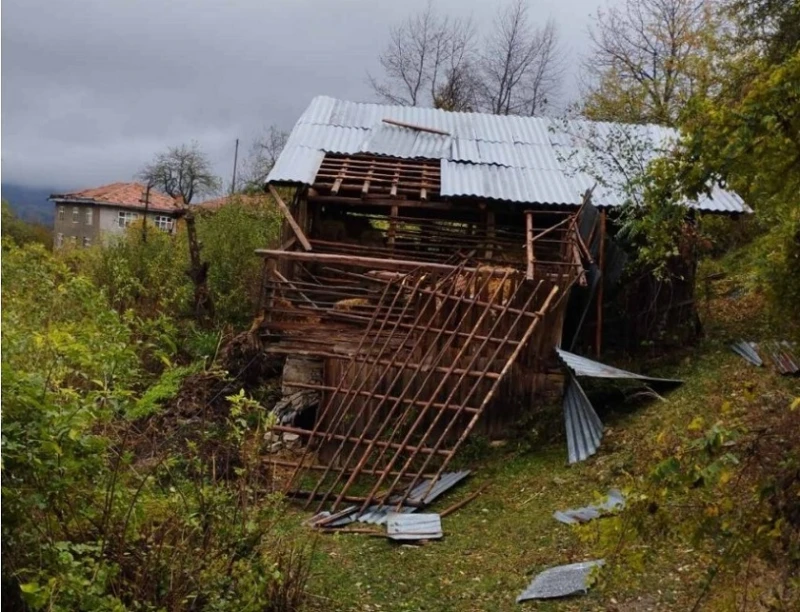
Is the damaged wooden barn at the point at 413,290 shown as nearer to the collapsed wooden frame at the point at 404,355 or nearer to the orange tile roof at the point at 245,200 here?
the collapsed wooden frame at the point at 404,355

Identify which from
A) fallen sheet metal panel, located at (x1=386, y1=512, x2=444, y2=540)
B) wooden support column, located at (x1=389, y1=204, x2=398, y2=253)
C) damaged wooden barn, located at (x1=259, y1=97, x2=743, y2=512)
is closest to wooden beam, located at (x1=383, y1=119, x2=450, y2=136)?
damaged wooden barn, located at (x1=259, y1=97, x2=743, y2=512)

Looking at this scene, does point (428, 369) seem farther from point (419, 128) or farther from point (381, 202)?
point (419, 128)

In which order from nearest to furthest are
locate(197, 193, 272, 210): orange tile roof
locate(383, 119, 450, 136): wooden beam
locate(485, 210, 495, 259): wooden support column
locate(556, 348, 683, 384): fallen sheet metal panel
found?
locate(556, 348, 683, 384): fallen sheet metal panel < locate(485, 210, 495, 259): wooden support column < locate(383, 119, 450, 136): wooden beam < locate(197, 193, 272, 210): orange tile roof

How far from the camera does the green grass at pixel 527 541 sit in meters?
4.59

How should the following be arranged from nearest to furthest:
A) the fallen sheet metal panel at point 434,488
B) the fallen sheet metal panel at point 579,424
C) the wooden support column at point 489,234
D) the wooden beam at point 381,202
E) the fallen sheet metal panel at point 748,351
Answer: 1. the fallen sheet metal panel at point 434,488
2. the fallen sheet metal panel at point 579,424
3. the fallen sheet metal panel at point 748,351
4. the wooden beam at point 381,202
5. the wooden support column at point 489,234

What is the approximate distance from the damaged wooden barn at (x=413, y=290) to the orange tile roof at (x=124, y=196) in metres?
19.1

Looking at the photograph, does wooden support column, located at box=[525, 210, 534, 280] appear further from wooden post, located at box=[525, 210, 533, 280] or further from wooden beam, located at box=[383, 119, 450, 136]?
wooden beam, located at box=[383, 119, 450, 136]

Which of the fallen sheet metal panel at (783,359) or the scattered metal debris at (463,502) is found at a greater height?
the fallen sheet metal panel at (783,359)

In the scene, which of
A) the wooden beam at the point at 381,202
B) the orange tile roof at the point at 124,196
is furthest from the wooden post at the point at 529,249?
the orange tile roof at the point at 124,196

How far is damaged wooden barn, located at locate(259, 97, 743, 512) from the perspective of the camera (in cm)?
748

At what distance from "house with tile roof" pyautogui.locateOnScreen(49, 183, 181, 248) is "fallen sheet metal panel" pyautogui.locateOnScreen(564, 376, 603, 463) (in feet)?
62.7

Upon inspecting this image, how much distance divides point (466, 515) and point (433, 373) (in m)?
1.72

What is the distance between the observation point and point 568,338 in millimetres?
9898

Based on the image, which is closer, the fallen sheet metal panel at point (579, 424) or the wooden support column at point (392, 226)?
the fallen sheet metal panel at point (579, 424)
